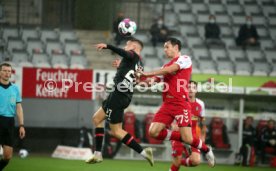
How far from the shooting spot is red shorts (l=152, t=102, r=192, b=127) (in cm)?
1206

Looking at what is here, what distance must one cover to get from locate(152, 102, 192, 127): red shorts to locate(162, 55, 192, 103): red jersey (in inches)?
3.9

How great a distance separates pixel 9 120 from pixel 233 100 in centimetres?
1131

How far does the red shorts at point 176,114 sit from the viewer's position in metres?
12.1

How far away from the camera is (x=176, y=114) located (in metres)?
12.1

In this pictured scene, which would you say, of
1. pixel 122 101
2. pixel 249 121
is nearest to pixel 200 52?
pixel 249 121

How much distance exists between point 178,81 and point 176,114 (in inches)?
23.8

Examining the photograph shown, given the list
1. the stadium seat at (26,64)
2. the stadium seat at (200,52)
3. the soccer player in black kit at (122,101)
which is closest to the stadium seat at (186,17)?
the stadium seat at (200,52)

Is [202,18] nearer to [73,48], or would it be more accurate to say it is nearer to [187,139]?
[73,48]

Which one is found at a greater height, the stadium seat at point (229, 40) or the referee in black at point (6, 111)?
the stadium seat at point (229, 40)

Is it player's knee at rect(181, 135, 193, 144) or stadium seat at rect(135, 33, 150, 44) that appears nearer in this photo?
player's knee at rect(181, 135, 193, 144)

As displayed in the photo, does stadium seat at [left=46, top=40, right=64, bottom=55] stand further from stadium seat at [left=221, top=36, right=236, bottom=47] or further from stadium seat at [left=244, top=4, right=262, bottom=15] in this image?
stadium seat at [left=244, top=4, right=262, bottom=15]

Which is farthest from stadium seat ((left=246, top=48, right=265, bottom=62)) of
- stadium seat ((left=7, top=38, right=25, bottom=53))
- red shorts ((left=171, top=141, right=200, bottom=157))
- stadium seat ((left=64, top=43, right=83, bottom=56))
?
red shorts ((left=171, top=141, right=200, bottom=157))

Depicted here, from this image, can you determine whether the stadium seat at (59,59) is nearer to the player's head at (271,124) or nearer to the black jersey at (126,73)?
the player's head at (271,124)

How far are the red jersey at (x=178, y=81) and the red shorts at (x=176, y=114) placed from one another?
0.10 meters
